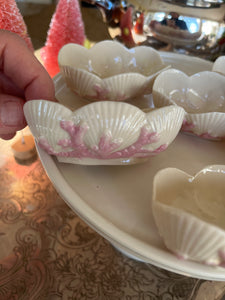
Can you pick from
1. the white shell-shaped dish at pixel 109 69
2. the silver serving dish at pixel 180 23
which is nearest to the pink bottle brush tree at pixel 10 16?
the white shell-shaped dish at pixel 109 69

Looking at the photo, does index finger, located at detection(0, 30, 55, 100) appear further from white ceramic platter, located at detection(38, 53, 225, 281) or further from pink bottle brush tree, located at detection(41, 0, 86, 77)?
pink bottle brush tree, located at detection(41, 0, 86, 77)

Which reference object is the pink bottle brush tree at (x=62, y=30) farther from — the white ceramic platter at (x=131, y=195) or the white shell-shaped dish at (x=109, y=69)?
the white ceramic platter at (x=131, y=195)

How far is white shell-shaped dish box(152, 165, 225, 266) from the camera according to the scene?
5.0 inches

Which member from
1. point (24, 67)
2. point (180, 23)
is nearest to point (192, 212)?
point (24, 67)

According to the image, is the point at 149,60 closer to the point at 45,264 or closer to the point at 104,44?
the point at 104,44

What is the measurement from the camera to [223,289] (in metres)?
0.22

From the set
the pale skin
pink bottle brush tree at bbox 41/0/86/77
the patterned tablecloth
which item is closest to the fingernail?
the pale skin

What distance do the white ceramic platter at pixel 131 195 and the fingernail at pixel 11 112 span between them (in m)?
0.03

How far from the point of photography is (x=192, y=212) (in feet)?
0.55

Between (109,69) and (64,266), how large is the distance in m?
0.19

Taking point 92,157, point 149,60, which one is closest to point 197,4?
point 149,60

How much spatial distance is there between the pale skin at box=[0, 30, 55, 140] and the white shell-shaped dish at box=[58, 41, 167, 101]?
0.04 meters

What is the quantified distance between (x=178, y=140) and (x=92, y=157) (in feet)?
0.26

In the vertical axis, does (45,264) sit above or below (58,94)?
below
